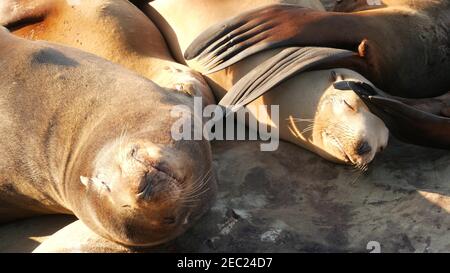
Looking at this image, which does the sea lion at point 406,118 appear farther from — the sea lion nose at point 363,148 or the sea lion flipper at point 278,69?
the sea lion flipper at point 278,69

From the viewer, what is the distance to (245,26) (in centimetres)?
461

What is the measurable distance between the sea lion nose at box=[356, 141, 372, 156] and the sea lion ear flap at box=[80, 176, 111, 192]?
1.39 meters

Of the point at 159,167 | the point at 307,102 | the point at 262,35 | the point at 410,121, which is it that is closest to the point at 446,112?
the point at 410,121

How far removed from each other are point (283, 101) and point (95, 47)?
45.2 inches

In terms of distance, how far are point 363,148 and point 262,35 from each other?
0.85 metres

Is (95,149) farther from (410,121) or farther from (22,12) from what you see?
(22,12)

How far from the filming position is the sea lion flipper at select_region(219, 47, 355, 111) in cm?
440

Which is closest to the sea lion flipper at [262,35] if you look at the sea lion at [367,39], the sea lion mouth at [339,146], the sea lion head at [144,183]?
the sea lion at [367,39]

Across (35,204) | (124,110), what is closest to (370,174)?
(124,110)

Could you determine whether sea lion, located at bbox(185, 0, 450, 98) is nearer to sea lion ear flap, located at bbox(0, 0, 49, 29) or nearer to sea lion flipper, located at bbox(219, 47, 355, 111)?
sea lion flipper, located at bbox(219, 47, 355, 111)

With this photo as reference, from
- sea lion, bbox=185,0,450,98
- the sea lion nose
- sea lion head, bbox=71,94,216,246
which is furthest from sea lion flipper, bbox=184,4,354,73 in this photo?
sea lion head, bbox=71,94,216,246
